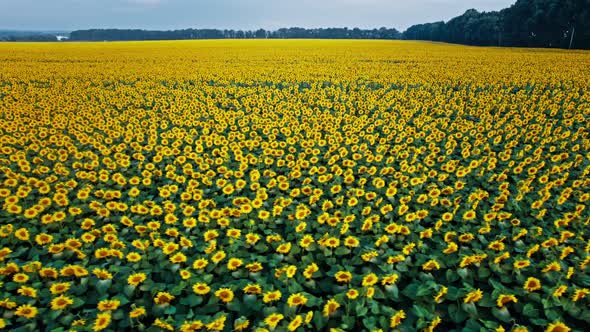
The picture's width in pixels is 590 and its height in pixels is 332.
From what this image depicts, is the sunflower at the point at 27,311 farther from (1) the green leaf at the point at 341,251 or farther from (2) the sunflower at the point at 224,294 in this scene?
(1) the green leaf at the point at 341,251

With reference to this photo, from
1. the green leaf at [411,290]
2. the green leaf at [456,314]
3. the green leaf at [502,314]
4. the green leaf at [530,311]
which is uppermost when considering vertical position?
the green leaf at [502,314]

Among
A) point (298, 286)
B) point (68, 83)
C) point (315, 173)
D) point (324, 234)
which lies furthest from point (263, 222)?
point (68, 83)

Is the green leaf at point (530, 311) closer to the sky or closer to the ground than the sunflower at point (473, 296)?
closer to the ground

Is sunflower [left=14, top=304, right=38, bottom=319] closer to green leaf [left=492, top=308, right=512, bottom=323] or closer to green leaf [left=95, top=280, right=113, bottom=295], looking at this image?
green leaf [left=95, top=280, right=113, bottom=295]

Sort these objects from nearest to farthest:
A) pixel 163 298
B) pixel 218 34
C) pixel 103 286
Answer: pixel 163 298 < pixel 103 286 < pixel 218 34

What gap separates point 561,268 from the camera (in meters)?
3.55

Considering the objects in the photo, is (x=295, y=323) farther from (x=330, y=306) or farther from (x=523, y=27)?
(x=523, y=27)

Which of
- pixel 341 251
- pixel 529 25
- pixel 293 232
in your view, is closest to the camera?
pixel 341 251

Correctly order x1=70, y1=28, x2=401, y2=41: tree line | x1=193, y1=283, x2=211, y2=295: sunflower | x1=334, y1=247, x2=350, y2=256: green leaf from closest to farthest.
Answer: x1=193, y1=283, x2=211, y2=295: sunflower < x1=334, y1=247, x2=350, y2=256: green leaf < x1=70, y1=28, x2=401, y2=41: tree line

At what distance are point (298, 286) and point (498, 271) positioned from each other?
197 cm

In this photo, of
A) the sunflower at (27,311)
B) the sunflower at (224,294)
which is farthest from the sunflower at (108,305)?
the sunflower at (224,294)

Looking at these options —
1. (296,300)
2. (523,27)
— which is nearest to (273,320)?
(296,300)

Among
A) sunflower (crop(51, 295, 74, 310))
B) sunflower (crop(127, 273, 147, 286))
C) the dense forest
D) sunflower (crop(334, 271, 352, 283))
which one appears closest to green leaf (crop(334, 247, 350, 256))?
sunflower (crop(334, 271, 352, 283))

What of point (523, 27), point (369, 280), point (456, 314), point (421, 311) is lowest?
point (456, 314)
